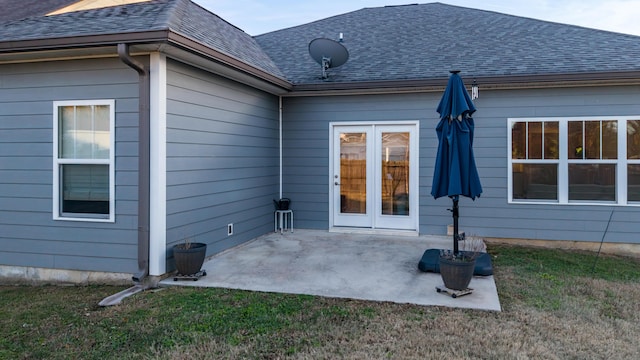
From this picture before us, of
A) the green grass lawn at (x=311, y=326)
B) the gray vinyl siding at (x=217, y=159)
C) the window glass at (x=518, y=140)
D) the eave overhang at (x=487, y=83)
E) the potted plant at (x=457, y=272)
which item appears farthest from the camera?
the window glass at (x=518, y=140)

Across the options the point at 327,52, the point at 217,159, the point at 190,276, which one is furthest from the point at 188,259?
the point at 327,52

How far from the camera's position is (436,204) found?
7508 mm

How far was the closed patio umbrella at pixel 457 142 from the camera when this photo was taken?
448 cm

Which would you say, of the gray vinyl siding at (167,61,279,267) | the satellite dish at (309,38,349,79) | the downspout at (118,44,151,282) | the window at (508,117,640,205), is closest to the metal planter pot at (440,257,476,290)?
the gray vinyl siding at (167,61,279,267)

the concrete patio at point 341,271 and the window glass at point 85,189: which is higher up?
the window glass at point 85,189

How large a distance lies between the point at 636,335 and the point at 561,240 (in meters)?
3.73

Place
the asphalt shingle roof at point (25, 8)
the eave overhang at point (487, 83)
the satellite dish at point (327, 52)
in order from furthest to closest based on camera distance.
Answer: the satellite dish at point (327, 52), the asphalt shingle roof at point (25, 8), the eave overhang at point (487, 83)

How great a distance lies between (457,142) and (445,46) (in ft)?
15.1

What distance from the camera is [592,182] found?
6.87 m

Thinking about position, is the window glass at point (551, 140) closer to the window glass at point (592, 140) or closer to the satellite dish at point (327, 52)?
the window glass at point (592, 140)

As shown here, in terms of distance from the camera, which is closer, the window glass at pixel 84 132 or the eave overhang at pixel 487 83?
the window glass at pixel 84 132

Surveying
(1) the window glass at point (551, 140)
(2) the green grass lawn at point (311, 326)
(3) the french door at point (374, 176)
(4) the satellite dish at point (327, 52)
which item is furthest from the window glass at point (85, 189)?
(1) the window glass at point (551, 140)

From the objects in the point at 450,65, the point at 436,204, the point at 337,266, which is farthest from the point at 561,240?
the point at 337,266

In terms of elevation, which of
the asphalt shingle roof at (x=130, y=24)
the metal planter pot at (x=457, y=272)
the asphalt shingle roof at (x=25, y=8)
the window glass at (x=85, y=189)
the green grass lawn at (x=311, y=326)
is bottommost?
the green grass lawn at (x=311, y=326)
